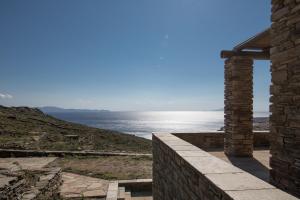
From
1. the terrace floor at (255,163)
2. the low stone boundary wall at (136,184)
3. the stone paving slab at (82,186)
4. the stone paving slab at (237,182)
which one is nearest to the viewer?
the stone paving slab at (237,182)

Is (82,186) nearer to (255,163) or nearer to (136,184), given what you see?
(136,184)

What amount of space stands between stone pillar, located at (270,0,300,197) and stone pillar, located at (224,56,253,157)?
3562 millimetres

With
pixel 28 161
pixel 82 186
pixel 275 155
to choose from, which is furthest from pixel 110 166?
pixel 275 155

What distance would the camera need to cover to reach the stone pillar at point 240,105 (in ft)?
25.4

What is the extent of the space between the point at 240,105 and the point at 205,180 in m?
5.12

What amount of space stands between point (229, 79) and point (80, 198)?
5.65 m

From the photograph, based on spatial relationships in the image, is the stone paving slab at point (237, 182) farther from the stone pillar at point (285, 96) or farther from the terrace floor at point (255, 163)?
the terrace floor at point (255, 163)

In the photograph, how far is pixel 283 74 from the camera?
394 cm

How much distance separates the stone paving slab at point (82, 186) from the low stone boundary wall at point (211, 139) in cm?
314

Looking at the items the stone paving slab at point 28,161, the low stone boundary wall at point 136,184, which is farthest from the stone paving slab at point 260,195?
the stone paving slab at point 28,161

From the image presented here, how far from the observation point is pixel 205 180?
126 inches

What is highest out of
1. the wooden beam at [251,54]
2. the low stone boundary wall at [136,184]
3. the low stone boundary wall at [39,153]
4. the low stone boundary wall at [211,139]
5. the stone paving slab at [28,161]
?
the wooden beam at [251,54]

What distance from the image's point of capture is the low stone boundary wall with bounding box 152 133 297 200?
2.57m

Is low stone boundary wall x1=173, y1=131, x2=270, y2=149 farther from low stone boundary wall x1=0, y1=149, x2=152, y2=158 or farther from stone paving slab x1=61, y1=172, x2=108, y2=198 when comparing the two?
low stone boundary wall x1=0, y1=149, x2=152, y2=158
